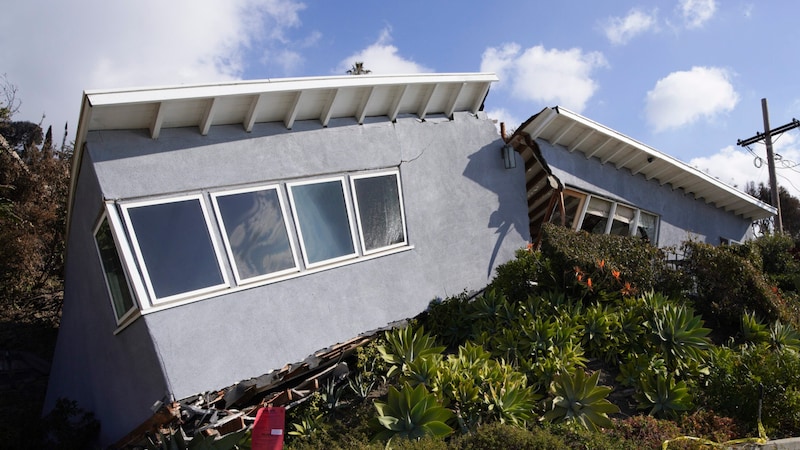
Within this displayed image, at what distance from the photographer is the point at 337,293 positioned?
9836 millimetres

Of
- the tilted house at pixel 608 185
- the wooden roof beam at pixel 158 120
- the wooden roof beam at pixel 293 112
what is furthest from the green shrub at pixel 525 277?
the wooden roof beam at pixel 158 120

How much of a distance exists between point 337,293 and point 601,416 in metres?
4.14

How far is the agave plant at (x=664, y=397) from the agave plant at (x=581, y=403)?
2.44ft

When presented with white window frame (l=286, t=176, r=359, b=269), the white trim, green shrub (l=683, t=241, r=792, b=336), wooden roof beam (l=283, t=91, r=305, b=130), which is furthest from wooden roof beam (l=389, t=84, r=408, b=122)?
green shrub (l=683, t=241, r=792, b=336)

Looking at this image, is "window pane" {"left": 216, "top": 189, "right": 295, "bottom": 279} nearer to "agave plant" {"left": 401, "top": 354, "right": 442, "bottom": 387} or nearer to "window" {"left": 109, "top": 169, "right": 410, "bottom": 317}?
"window" {"left": 109, "top": 169, "right": 410, "bottom": 317}

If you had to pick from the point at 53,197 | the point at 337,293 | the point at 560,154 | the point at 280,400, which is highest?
the point at 53,197

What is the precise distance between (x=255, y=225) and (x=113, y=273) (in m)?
2.08

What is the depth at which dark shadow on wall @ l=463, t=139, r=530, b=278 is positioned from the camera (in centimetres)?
1243

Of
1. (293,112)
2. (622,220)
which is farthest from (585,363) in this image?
(622,220)

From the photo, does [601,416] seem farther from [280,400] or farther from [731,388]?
[280,400]

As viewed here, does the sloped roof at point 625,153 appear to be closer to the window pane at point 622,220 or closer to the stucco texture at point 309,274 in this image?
the window pane at point 622,220

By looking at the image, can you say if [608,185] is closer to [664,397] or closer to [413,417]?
[664,397]

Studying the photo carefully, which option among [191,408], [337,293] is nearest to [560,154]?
[337,293]

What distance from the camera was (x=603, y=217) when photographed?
14695 mm
